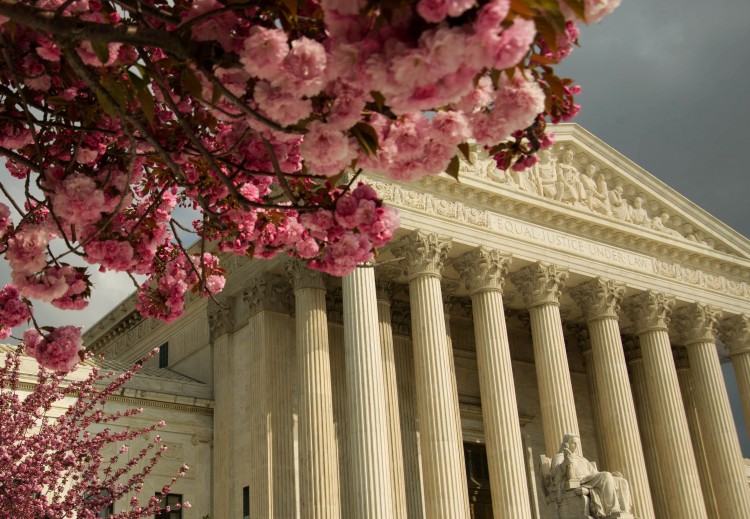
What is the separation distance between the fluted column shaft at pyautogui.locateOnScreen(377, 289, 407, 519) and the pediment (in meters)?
5.90

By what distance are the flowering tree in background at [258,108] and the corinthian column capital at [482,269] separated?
19839mm

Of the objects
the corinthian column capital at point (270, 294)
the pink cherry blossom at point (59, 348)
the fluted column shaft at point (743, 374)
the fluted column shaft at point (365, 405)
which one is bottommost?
the pink cherry blossom at point (59, 348)

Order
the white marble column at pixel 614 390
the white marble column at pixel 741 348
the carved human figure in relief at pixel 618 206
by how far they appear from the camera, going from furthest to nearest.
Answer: the white marble column at pixel 741 348 < the carved human figure in relief at pixel 618 206 < the white marble column at pixel 614 390

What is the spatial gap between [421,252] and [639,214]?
11.5 meters

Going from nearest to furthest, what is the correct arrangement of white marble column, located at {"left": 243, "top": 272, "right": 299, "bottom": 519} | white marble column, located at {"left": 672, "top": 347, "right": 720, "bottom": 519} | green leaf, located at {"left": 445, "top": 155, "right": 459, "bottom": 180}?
green leaf, located at {"left": 445, "top": 155, "right": 459, "bottom": 180} → white marble column, located at {"left": 243, "top": 272, "right": 299, "bottom": 519} → white marble column, located at {"left": 672, "top": 347, "right": 720, "bottom": 519}

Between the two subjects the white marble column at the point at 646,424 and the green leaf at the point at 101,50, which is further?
the white marble column at the point at 646,424

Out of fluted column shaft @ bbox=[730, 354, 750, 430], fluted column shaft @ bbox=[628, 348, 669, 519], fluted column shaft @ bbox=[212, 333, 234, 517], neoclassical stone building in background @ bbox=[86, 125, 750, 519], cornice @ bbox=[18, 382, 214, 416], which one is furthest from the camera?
fluted column shaft @ bbox=[730, 354, 750, 430]

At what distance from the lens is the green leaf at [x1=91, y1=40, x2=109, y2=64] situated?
627 centimetres

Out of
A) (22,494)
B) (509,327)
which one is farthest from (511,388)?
(22,494)

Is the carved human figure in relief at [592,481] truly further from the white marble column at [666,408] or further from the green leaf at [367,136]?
the green leaf at [367,136]

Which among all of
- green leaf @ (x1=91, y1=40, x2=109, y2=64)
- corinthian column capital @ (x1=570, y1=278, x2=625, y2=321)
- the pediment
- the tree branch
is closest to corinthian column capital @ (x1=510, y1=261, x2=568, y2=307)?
corinthian column capital @ (x1=570, y1=278, x2=625, y2=321)

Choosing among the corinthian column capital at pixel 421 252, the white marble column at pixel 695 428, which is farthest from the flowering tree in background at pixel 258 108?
the white marble column at pixel 695 428

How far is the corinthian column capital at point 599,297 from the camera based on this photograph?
3275 centimetres

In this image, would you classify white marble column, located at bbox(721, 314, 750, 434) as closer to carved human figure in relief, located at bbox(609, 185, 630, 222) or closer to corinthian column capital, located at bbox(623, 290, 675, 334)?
corinthian column capital, located at bbox(623, 290, 675, 334)
